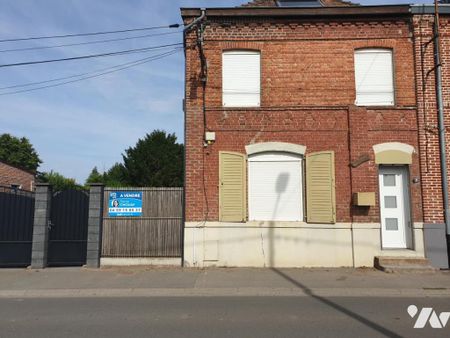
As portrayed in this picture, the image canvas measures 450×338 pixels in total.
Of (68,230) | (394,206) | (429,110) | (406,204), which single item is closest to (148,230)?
(68,230)

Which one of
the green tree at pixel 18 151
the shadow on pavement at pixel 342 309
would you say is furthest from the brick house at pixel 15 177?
the green tree at pixel 18 151

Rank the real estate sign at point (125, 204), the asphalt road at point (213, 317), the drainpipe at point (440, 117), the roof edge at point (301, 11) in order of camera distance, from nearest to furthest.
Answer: the asphalt road at point (213, 317)
the drainpipe at point (440, 117)
the real estate sign at point (125, 204)
the roof edge at point (301, 11)

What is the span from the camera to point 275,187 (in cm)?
1186

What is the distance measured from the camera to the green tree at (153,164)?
29609mm

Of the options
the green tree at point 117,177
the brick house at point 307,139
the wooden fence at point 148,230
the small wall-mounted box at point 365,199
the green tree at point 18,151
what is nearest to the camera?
the small wall-mounted box at point 365,199

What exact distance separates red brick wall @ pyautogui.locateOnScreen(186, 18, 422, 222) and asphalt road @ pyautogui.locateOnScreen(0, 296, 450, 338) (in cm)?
410

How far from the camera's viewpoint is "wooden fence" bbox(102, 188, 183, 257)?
1163 centimetres

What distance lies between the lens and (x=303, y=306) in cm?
741

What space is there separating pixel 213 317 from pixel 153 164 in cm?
2398

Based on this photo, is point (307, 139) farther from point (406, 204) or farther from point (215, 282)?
point (215, 282)

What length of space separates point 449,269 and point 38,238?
11160 millimetres

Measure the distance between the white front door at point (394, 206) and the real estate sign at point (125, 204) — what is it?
22.7ft

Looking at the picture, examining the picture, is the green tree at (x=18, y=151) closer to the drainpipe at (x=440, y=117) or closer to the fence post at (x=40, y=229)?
the fence post at (x=40, y=229)

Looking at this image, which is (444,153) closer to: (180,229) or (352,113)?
(352,113)
